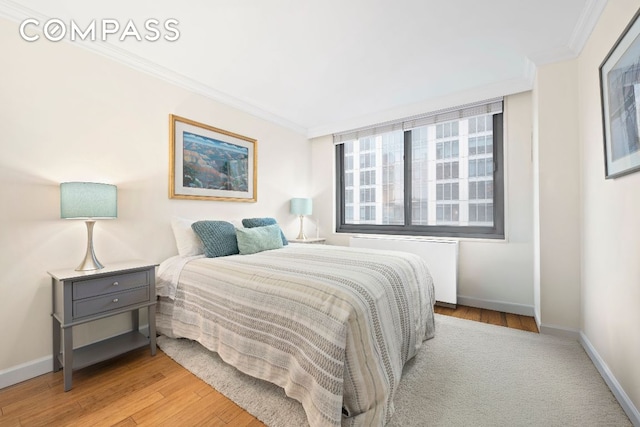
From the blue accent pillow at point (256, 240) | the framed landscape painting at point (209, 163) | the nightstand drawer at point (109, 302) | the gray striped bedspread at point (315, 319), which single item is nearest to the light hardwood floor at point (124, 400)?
the gray striped bedspread at point (315, 319)

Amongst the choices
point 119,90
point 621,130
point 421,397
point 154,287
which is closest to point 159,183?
point 119,90

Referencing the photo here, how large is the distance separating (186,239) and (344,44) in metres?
2.23

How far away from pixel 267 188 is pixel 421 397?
9.56ft

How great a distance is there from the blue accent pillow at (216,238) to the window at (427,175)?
2.10 m

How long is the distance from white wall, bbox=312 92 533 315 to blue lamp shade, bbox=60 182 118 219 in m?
3.51

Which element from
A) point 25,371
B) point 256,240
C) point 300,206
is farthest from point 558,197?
point 25,371

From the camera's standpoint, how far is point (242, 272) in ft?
6.09

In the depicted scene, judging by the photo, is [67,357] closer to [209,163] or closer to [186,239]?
[186,239]

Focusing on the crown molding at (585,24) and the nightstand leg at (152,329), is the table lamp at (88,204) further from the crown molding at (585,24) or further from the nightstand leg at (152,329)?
the crown molding at (585,24)

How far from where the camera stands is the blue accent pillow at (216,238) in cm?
243

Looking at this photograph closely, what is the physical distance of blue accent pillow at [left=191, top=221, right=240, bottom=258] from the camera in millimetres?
2434

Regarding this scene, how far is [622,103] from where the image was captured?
145 cm

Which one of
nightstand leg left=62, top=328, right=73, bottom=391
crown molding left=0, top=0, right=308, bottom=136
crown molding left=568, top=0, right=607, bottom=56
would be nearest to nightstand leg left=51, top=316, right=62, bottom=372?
nightstand leg left=62, top=328, right=73, bottom=391

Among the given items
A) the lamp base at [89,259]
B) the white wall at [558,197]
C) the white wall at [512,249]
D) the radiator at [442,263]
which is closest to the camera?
the lamp base at [89,259]
